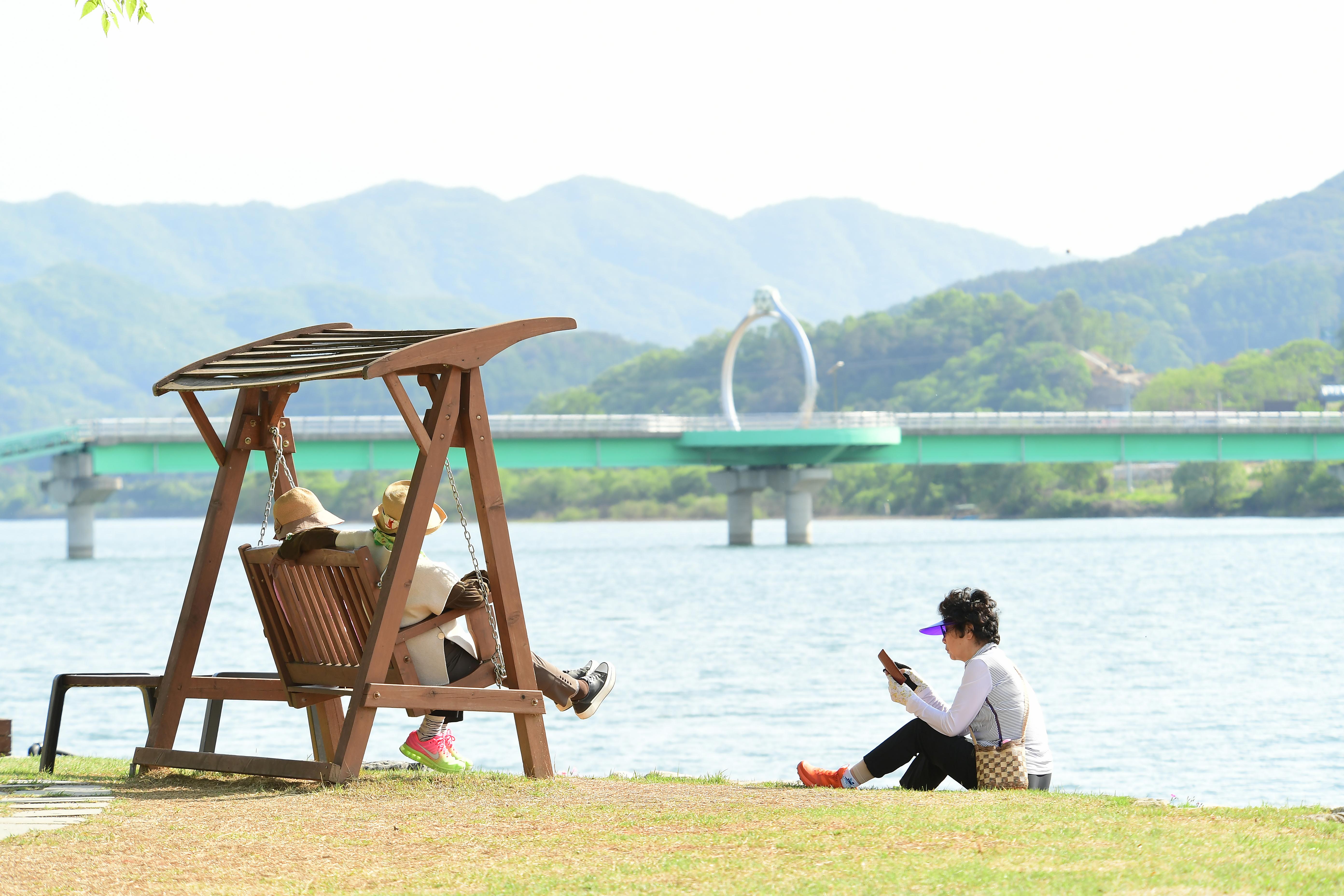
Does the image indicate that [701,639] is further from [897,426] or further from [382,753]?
[897,426]

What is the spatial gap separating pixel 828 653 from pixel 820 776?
65.7ft

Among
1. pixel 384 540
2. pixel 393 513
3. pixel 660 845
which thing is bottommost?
pixel 660 845

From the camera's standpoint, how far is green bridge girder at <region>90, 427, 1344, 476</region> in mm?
61094

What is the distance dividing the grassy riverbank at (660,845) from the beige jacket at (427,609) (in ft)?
2.13

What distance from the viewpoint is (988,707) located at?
27.2 feet

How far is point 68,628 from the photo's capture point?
121ft

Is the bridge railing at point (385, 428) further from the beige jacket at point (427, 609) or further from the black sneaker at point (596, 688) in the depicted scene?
the beige jacket at point (427, 609)

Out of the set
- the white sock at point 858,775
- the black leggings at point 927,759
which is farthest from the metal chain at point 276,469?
the black leggings at point 927,759

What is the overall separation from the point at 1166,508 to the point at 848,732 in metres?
98.1

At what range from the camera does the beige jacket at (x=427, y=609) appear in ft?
28.4

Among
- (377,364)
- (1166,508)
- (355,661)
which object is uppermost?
(377,364)

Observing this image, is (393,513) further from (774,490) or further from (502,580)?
(774,490)

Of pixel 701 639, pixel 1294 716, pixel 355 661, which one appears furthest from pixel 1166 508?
pixel 355 661

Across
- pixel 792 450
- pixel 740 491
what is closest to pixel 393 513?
pixel 792 450
